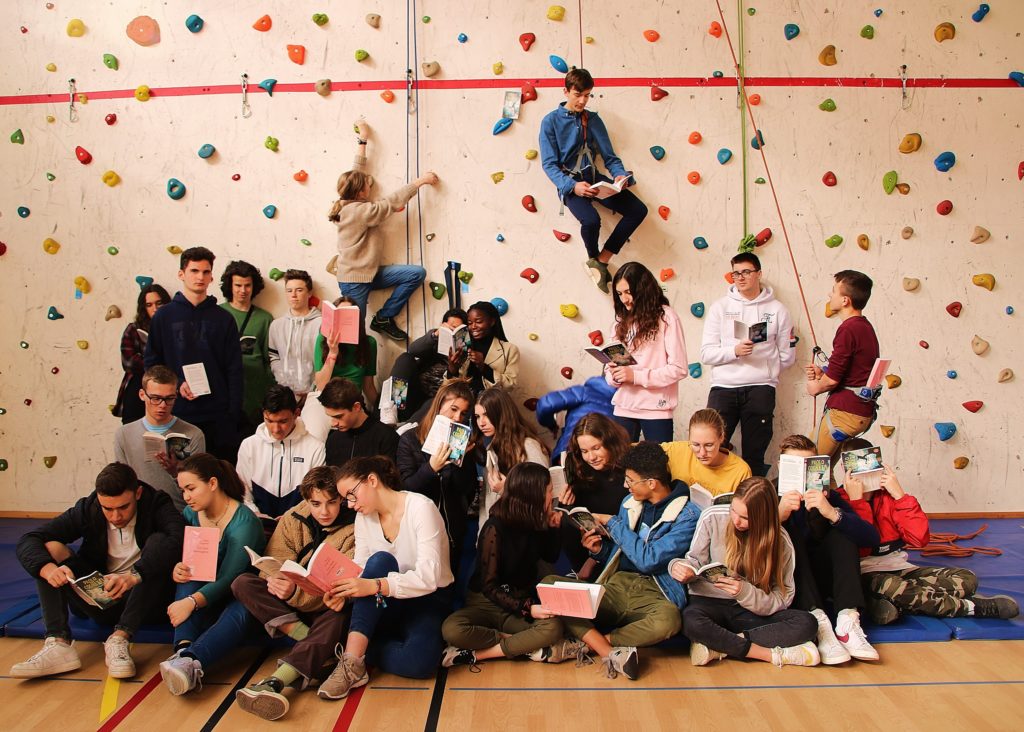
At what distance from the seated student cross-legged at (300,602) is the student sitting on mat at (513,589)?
1.69 feet

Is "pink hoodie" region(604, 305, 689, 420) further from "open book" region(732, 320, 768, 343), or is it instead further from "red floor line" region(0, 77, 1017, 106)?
"red floor line" region(0, 77, 1017, 106)

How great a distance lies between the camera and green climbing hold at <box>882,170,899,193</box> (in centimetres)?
545

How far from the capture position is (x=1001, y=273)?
552 cm

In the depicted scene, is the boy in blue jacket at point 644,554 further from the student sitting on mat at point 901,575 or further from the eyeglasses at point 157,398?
the eyeglasses at point 157,398

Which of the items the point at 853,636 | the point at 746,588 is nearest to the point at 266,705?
the point at 746,588

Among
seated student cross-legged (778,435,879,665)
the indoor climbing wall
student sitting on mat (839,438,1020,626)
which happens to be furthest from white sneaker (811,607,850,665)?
the indoor climbing wall

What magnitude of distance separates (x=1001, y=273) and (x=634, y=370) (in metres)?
2.78

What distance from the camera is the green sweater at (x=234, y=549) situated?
3619 millimetres

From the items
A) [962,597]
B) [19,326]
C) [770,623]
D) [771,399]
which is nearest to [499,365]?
[771,399]

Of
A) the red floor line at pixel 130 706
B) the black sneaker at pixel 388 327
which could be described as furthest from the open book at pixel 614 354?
the red floor line at pixel 130 706

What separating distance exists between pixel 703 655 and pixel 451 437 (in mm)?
1468

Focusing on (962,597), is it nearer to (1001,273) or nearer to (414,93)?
(1001,273)

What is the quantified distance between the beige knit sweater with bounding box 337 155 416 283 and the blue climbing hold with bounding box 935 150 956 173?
3.44 meters

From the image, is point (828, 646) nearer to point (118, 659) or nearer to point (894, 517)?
point (894, 517)
